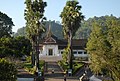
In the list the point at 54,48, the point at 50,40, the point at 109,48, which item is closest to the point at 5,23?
the point at 50,40

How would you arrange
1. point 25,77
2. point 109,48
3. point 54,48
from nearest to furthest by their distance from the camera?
point 109,48 → point 25,77 → point 54,48

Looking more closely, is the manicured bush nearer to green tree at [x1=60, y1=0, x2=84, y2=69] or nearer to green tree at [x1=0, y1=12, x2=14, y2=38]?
green tree at [x1=60, y1=0, x2=84, y2=69]

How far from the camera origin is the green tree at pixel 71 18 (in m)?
48.9

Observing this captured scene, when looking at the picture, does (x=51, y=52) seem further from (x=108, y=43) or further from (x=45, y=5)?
(x=108, y=43)

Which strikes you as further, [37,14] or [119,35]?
[37,14]

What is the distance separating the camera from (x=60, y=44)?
247 ft

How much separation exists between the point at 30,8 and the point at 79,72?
1227 centimetres

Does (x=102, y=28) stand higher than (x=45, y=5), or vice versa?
(x=45, y=5)

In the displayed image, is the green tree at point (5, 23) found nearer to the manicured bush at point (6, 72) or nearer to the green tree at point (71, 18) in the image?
the green tree at point (71, 18)

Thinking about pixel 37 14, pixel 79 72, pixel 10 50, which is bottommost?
pixel 79 72

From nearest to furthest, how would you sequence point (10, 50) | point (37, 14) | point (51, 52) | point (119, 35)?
point (119, 35) → point (10, 50) → point (37, 14) → point (51, 52)

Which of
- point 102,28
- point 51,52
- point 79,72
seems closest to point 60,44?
point 51,52

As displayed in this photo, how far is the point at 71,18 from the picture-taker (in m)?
49.1

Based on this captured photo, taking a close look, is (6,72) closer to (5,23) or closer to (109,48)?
(109,48)
